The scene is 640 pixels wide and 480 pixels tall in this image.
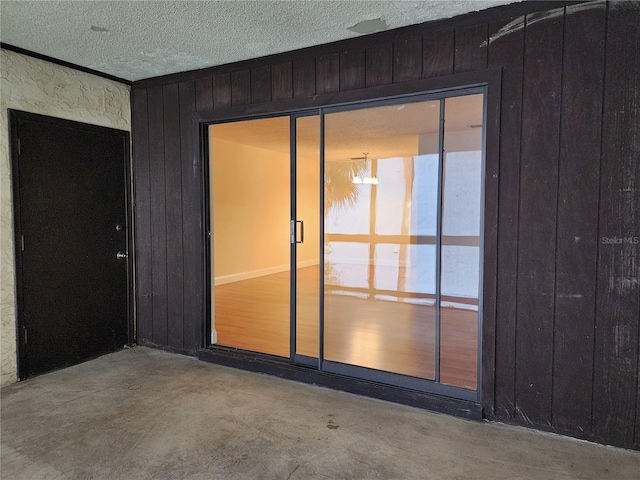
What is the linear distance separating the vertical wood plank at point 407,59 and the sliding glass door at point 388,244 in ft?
0.57

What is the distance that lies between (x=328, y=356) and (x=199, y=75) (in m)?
2.84

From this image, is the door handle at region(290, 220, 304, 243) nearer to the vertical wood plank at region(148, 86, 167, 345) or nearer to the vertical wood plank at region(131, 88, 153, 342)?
the vertical wood plank at region(148, 86, 167, 345)

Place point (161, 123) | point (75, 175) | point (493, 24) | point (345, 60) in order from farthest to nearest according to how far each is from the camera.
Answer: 1. point (161, 123)
2. point (75, 175)
3. point (345, 60)
4. point (493, 24)

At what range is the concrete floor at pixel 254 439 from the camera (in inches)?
89.2

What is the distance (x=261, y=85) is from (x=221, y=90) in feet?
1.47

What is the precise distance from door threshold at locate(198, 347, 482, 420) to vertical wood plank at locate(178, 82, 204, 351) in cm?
32

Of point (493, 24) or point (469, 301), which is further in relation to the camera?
point (469, 301)

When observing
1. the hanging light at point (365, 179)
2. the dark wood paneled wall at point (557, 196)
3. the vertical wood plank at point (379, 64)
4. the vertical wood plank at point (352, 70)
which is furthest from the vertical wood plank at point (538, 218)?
the hanging light at point (365, 179)

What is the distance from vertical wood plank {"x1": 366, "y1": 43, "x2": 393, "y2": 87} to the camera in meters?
3.08

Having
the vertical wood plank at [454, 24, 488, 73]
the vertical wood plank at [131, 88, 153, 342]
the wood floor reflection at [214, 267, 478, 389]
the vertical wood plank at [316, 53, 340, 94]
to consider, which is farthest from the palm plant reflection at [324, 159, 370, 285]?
the vertical wood plank at [131, 88, 153, 342]

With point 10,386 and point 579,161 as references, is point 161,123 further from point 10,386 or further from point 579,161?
point 579,161

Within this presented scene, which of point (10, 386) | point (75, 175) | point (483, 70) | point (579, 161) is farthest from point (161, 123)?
point (579, 161)

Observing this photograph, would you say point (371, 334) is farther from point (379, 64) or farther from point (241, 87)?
point (241, 87)

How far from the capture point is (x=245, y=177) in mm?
8281
